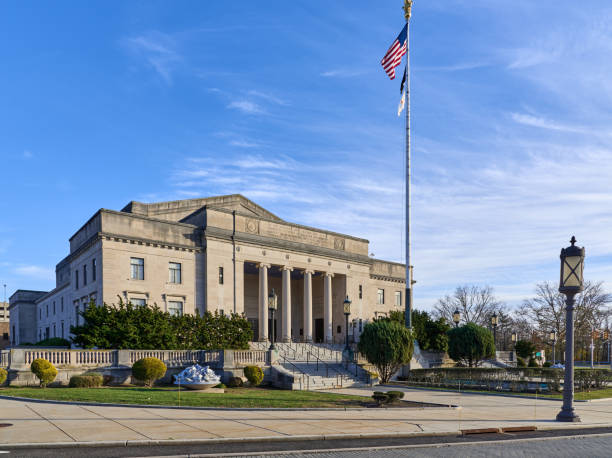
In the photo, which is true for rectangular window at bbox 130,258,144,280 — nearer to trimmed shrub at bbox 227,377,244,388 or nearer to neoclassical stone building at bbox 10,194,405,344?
neoclassical stone building at bbox 10,194,405,344

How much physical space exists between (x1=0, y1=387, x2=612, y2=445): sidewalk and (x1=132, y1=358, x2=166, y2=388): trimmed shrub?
885 cm

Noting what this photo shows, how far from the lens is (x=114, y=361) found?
3119 centimetres

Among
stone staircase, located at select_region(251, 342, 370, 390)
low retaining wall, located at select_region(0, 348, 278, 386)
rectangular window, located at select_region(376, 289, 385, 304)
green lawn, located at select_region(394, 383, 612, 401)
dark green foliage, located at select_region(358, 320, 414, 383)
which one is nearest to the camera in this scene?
low retaining wall, located at select_region(0, 348, 278, 386)

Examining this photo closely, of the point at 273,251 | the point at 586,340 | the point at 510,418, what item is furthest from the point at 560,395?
the point at 586,340

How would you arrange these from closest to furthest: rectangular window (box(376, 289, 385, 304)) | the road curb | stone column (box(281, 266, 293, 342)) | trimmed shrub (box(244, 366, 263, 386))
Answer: the road curb, trimmed shrub (box(244, 366, 263, 386)), stone column (box(281, 266, 293, 342)), rectangular window (box(376, 289, 385, 304))

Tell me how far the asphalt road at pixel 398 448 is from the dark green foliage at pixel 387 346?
20.5 meters

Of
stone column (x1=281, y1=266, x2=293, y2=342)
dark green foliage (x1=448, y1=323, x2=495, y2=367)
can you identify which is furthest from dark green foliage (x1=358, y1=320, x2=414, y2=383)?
stone column (x1=281, y1=266, x2=293, y2=342)

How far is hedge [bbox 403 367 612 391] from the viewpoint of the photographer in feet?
105

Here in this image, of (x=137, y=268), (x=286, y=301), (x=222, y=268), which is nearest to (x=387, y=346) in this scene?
(x=222, y=268)

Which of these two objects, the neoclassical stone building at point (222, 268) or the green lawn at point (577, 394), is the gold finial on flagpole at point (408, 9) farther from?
the green lawn at point (577, 394)

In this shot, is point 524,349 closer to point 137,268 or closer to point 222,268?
point 222,268

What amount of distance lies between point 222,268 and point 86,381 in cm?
2307

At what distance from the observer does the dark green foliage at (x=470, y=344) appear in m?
48.8

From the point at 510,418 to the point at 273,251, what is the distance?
1433 inches
